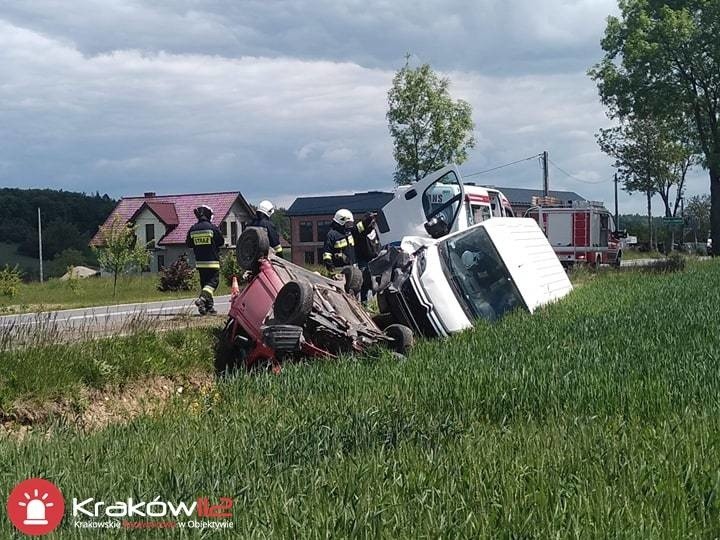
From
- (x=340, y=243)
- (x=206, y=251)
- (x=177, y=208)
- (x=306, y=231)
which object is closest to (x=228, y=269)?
(x=340, y=243)

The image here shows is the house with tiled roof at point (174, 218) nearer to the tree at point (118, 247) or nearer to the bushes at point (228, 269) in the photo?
the tree at point (118, 247)

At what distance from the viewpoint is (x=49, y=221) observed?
90.1 meters

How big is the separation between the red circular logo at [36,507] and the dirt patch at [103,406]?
181 centimetres

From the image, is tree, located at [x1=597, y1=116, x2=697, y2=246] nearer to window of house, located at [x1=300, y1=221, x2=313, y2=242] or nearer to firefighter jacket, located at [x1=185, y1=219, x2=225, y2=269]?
window of house, located at [x1=300, y1=221, x2=313, y2=242]

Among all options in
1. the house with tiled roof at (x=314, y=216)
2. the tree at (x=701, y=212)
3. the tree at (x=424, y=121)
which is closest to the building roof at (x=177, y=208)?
the house with tiled roof at (x=314, y=216)

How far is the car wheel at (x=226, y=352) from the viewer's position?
362 inches

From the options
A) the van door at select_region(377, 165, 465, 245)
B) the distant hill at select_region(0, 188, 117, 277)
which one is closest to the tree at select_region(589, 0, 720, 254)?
→ the van door at select_region(377, 165, 465, 245)

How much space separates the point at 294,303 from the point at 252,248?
150cm

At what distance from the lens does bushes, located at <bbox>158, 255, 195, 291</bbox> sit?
27891mm

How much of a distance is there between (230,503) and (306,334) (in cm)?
461

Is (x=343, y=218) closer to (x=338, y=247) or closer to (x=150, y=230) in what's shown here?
(x=338, y=247)

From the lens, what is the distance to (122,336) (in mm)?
9266

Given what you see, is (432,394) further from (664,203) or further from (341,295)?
(664,203)

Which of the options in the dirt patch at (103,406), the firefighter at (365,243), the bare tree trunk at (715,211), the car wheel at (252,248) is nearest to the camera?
the dirt patch at (103,406)
